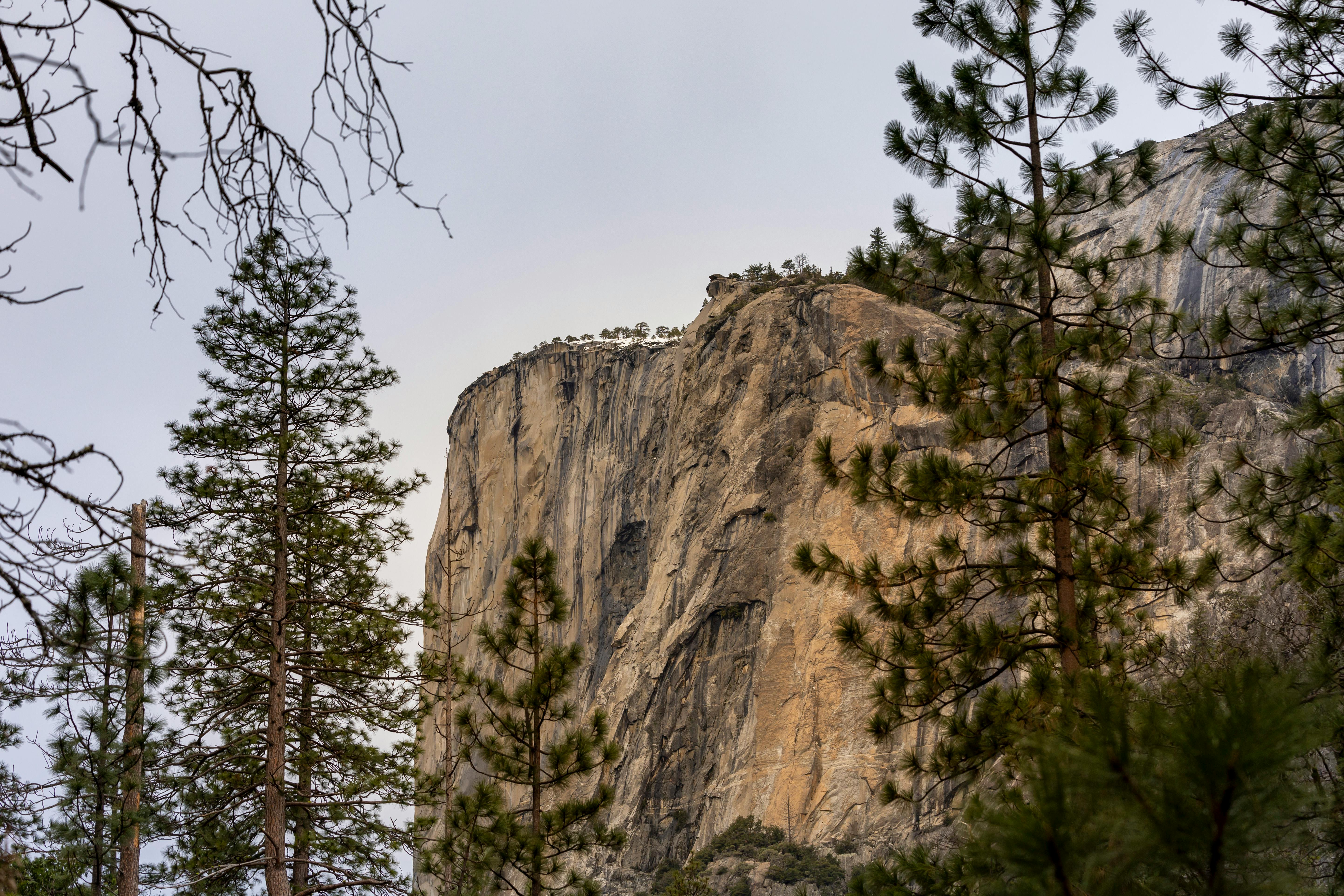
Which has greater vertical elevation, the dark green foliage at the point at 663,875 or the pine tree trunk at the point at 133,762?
the pine tree trunk at the point at 133,762

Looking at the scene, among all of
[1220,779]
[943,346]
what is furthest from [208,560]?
[1220,779]

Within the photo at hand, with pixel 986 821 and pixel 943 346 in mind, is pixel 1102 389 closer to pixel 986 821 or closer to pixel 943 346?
pixel 943 346

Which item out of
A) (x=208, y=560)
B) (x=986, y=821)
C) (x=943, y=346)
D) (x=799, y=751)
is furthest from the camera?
(x=799, y=751)

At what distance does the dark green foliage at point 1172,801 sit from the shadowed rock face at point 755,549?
2938 cm

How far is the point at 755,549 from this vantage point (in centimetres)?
4372

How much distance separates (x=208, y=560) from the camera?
11906 mm

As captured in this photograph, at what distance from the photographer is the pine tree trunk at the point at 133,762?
8758 millimetres

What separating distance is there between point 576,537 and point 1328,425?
178 feet

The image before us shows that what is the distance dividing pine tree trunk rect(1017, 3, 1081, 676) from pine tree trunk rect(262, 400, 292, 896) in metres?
7.86

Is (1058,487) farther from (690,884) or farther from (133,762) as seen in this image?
(690,884)

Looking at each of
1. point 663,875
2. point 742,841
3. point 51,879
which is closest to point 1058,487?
point 51,879

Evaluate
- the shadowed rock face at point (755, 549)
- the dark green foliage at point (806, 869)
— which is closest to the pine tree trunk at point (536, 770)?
the shadowed rock face at point (755, 549)

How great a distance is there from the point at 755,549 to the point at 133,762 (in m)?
35.6

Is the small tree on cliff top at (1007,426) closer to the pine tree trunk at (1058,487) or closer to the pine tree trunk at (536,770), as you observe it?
the pine tree trunk at (1058,487)
